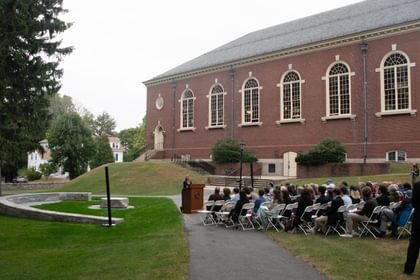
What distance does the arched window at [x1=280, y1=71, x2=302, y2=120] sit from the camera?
35562 millimetres

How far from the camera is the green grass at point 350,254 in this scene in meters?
7.37

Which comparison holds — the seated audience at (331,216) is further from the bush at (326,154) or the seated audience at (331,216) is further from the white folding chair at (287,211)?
the bush at (326,154)

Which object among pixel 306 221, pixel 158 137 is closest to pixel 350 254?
pixel 306 221

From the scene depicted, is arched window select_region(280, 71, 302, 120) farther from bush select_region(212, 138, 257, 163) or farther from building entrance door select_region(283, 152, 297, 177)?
bush select_region(212, 138, 257, 163)

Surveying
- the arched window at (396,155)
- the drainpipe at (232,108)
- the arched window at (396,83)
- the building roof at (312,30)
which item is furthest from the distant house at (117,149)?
the arched window at (396,155)

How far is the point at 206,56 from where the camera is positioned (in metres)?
49.2

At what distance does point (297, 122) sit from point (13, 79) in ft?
72.0

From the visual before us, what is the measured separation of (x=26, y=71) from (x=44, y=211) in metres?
7.66

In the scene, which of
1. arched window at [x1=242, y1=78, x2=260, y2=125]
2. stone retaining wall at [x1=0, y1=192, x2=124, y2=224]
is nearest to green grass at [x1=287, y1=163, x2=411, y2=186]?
arched window at [x1=242, y1=78, x2=260, y2=125]

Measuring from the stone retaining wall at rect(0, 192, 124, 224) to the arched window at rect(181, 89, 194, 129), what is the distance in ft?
71.5

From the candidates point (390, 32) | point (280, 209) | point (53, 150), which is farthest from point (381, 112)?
point (53, 150)

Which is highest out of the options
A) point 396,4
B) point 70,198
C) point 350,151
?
point 396,4

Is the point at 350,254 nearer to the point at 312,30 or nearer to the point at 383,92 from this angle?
the point at 383,92

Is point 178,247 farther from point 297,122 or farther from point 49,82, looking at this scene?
point 297,122
